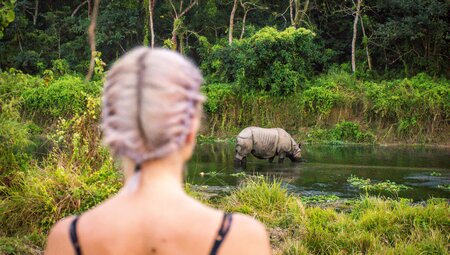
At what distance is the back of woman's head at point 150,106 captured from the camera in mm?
1539

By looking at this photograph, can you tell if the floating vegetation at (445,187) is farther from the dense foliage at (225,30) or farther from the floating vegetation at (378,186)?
the dense foliage at (225,30)

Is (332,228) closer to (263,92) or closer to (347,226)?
(347,226)

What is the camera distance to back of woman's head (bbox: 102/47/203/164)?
1539 millimetres

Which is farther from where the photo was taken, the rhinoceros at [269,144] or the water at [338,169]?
the rhinoceros at [269,144]

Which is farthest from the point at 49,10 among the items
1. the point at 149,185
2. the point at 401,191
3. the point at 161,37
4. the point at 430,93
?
the point at 149,185

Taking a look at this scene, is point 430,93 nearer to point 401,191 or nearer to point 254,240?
point 401,191

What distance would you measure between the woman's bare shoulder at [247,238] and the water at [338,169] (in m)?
10.7

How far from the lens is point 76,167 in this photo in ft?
29.6

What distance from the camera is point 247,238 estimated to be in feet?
5.17

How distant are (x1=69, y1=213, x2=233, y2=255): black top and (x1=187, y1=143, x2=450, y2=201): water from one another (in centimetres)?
1071

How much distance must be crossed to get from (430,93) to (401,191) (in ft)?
42.2

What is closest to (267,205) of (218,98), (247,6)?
(218,98)

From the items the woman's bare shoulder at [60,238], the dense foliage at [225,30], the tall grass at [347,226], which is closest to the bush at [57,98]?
the dense foliage at [225,30]

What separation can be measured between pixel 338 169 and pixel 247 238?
1559 centimetres
